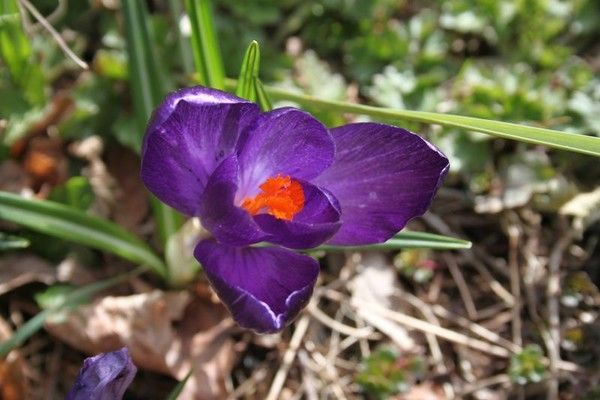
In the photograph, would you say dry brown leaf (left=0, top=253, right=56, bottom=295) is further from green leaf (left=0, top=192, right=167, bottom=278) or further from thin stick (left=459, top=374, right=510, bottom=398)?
thin stick (left=459, top=374, right=510, bottom=398)

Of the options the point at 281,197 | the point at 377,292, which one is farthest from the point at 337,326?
the point at 281,197

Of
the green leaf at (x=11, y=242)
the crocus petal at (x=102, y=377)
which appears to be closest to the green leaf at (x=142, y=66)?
the green leaf at (x=11, y=242)

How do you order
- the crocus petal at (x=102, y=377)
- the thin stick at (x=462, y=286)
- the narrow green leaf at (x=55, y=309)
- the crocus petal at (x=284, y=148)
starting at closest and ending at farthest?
the crocus petal at (x=102, y=377)
the crocus petal at (x=284, y=148)
the narrow green leaf at (x=55, y=309)
the thin stick at (x=462, y=286)

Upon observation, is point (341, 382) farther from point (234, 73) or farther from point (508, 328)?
point (234, 73)

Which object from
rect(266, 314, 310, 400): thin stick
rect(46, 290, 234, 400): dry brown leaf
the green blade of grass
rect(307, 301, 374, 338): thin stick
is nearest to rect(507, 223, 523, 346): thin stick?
rect(307, 301, 374, 338): thin stick

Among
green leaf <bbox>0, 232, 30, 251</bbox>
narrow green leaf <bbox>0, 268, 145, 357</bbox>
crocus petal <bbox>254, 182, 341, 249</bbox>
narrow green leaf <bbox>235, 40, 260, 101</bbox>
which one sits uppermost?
narrow green leaf <bbox>235, 40, 260, 101</bbox>

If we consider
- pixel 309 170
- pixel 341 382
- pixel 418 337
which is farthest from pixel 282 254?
pixel 418 337

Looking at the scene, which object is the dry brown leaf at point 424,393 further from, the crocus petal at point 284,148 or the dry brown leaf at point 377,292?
the crocus petal at point 284,148
